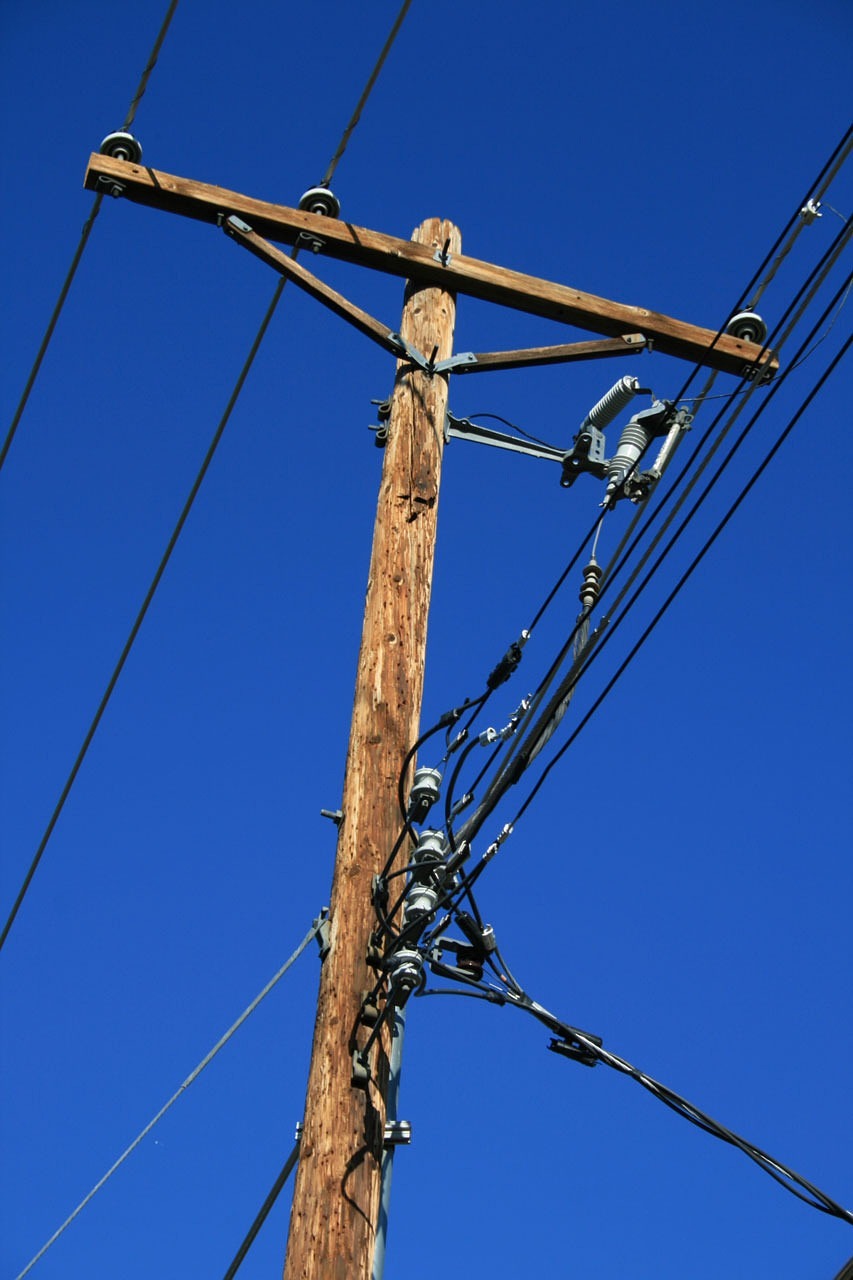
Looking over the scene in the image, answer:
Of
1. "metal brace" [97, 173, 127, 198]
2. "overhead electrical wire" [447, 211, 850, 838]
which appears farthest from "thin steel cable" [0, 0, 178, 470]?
"overhead electrical wire" [447, 211, 850, 838]

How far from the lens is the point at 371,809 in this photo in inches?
215

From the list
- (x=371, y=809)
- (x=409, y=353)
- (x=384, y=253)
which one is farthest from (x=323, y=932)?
(x=384, y=253)

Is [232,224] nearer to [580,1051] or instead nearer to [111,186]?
[111,186]

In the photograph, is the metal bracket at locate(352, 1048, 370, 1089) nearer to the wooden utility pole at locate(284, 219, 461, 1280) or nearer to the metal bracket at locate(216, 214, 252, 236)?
the wooden utility pole at locate(284, 219, 461, 1280)

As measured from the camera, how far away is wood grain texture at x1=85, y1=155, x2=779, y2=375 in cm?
730

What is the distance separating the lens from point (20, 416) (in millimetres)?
8016

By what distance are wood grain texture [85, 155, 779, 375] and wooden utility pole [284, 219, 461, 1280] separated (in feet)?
0.45

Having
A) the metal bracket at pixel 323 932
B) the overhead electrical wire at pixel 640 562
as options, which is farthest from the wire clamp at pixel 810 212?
the metal bracket at pixel 323 932

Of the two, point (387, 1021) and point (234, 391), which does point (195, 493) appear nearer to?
point (234, 391)

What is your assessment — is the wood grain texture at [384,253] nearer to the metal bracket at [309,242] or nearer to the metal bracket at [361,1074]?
the metal bracket at [309,242]

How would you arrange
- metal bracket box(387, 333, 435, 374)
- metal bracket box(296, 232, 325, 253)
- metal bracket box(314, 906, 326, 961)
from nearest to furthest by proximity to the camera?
metal bracket box(314, 906, 326, 961)
metal bracket box(387, 333, 435, 374)
metal bracket box(296, 232, 325, 253)

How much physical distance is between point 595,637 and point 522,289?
7.70 feet

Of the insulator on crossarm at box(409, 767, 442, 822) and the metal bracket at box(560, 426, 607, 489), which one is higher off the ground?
the metal bracket at box(560, 426, 607, 489)

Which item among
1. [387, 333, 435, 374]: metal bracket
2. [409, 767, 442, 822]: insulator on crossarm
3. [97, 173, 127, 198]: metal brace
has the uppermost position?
[97, 173, 127, 198]: metal brace
